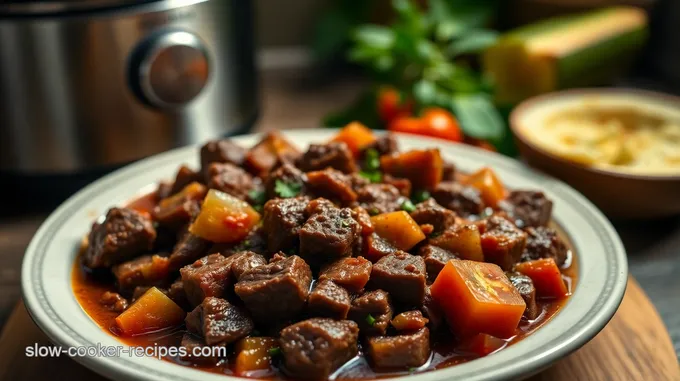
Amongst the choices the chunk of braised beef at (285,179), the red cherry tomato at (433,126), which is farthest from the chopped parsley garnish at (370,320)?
the red cherry tomato at (433,126)

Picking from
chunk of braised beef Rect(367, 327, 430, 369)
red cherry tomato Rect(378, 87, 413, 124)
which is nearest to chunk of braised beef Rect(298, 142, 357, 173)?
chunk of braised beef Rect(367, 327, 430, 369)

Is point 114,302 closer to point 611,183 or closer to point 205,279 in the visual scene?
point 205,279

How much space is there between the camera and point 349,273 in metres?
2.46

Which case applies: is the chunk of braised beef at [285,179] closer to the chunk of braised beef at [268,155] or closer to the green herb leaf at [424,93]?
the chunk of braised beef at [268,155]

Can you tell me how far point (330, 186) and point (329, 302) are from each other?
0.68 m

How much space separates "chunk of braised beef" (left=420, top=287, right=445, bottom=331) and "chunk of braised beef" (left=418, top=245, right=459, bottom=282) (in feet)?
0.43

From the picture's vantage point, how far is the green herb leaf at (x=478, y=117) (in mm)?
4262

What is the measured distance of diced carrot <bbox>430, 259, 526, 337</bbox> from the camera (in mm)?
2338

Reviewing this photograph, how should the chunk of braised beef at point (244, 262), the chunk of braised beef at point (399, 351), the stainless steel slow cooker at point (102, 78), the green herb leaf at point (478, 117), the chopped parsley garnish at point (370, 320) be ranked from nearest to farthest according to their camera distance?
the chunk of braised beef at point (399, 351), the chopped parsley garnish at point (370, 320), the chunk of braised beef at point (244, 262), the stainless steel slow cooker at point (102, 78), the green herb leaf at point (478, 117)

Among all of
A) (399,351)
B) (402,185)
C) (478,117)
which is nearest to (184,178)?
(402,185)

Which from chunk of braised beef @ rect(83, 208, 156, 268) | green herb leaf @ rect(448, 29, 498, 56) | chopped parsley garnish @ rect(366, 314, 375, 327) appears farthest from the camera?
green herb leaf @ rect(448, 29, 498, 56)

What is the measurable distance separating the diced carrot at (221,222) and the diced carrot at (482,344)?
0.94 metres

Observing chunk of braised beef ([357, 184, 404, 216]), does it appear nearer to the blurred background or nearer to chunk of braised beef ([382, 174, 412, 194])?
chunk of braised beef ([382, 174, 412, 194])

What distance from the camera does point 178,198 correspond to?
120 inches
